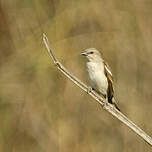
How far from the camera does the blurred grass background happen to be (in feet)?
21.3

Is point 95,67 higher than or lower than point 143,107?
higher

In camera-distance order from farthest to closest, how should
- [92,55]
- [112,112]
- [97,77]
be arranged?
[92,55] < [97,77] < [112,112]

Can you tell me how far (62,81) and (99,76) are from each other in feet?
4.11

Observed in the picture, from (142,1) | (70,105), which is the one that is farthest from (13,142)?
(142,1)

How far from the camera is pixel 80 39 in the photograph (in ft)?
21.8

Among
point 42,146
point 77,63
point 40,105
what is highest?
point 77,63

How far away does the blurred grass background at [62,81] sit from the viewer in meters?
6.49

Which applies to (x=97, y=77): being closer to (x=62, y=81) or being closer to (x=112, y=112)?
(x=62, y=81)

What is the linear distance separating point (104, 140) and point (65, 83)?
0.73m

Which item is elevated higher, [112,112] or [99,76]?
[112,112]

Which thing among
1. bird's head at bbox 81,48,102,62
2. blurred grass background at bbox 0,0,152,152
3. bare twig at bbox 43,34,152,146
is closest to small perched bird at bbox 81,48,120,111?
bird's head at bbox 81,48,102,62

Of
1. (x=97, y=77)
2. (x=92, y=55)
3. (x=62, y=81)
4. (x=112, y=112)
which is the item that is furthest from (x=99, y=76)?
(x=112, y=112)

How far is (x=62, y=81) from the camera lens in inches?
262

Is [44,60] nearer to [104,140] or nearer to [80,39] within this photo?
A: [80,39]
